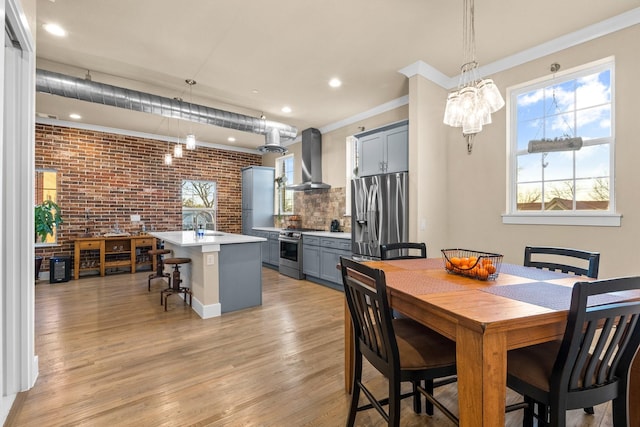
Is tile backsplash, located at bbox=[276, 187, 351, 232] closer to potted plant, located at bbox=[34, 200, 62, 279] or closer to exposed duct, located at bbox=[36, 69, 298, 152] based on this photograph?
exposed duct, located at bbox=[36, 69, 298, 152]

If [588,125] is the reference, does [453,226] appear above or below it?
below

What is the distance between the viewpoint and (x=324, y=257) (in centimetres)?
496

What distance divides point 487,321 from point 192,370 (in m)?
2.17

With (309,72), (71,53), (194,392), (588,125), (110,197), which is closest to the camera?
(194,392)

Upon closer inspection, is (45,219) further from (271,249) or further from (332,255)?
(332,255)

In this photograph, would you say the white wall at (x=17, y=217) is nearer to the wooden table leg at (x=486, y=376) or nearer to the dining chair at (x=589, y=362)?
the wooden table leg at (x=486, y=376)

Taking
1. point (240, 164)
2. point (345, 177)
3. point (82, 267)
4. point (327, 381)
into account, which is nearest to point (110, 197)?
point (82, 267)

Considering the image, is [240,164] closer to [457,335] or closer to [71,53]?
[71,53]

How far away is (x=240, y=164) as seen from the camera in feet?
25.5

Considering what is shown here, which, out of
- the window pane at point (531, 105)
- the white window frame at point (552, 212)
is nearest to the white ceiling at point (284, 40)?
the white window frame at point (552, 212)

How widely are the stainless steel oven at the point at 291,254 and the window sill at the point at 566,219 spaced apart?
3.23 m

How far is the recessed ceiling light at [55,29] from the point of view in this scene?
9.26ft

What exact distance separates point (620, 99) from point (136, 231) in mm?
7541

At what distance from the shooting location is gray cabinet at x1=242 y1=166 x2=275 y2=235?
7207 millimetres
